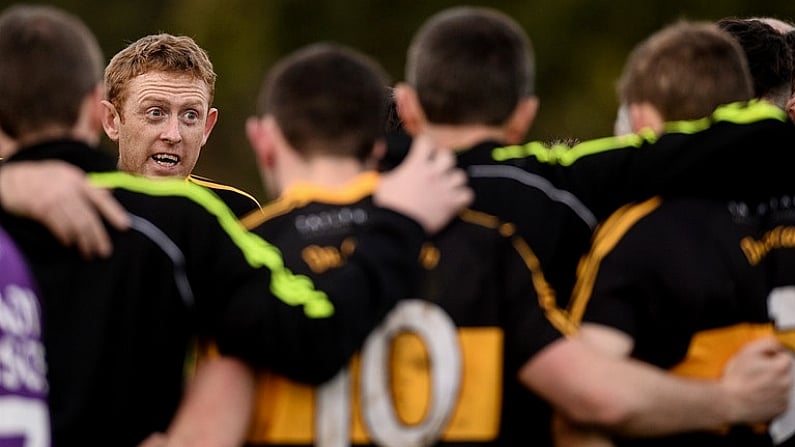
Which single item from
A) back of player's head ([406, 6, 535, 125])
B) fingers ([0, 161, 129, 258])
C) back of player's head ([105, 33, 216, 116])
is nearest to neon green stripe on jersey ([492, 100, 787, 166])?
back of player's head ([406, 6, 535, 125])

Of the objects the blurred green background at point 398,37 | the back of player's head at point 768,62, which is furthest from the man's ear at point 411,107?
the blurred green background at point 398,37

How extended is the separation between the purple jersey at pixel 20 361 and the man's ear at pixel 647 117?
1.75m

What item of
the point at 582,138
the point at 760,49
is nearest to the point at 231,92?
the point at 582,138

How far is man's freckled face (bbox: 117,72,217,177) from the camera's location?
7.10 metres

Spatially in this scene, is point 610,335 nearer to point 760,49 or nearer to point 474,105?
point 474,105

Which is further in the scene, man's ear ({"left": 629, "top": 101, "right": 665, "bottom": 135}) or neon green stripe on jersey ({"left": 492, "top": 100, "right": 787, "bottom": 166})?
man's ear ({"left": 629, "top": 101, "right": 665, "bottom": 135})

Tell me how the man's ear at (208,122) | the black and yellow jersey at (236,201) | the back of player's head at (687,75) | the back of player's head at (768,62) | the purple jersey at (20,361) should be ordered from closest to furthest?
the purple jersey at (20,361), the back of player's head at (687,75), the back of player's head at (768,62), the black and yellow jersey at (236,201), the man's ear at (208,122)

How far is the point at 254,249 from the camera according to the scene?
447 centimetres

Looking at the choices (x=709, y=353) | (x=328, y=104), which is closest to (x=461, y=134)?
(x=328, y=104)

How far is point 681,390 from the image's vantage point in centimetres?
457

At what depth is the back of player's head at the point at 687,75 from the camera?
16.0 ft

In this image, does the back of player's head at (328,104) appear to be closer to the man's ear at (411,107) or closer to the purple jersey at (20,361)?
the man's ear at (411,107)

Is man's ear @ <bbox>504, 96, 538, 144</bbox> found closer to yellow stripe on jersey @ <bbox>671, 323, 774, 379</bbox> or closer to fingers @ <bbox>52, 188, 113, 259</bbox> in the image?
yellow stripe on jersey @ <bbox>671, 323, 774, 379</bbox>

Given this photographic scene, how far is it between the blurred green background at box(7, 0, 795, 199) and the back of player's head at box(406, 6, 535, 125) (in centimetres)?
1855
